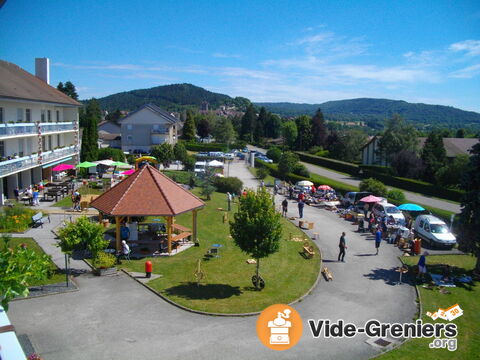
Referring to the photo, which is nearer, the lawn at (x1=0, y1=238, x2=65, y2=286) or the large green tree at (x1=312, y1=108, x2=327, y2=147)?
the lawn at (x1=0, y1=238, x2=65, y2=286)

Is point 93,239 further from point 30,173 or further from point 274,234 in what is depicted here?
point 30,173

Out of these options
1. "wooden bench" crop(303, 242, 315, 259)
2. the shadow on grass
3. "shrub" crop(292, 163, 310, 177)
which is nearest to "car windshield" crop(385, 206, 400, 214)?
"wooden bench" crop(303, 242, 315, 259)

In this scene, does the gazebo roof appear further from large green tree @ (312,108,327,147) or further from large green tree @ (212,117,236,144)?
large green tree @ (212,117,236,144)

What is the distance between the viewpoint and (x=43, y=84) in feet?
138

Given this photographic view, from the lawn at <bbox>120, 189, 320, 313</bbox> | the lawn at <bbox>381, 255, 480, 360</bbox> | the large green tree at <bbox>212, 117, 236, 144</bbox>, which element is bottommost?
the lawn at <bbox>381, 255, 480, 360</bbox>

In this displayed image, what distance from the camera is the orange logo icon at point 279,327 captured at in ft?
41.4

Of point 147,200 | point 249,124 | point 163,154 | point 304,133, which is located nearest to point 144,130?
point 163,154

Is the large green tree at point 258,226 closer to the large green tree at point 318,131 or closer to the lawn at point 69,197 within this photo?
the lawn at point 69,197

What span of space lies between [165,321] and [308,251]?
10410mm

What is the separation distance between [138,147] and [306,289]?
6332 cm

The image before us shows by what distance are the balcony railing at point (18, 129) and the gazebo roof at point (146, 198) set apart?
11662 millimetres

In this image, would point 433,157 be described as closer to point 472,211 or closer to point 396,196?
point 396,196

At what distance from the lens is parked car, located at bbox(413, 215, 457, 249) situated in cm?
2436

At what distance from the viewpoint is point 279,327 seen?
14.3m
